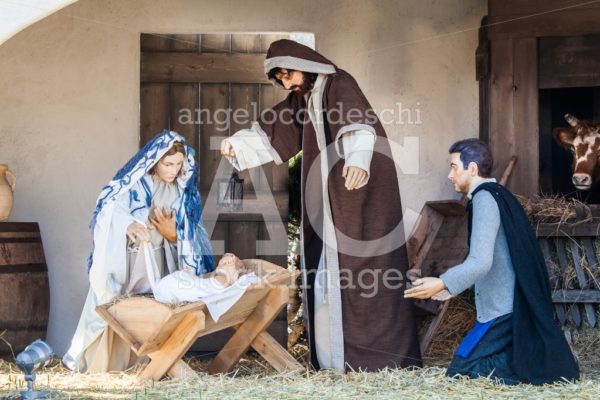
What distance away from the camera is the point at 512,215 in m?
4.86

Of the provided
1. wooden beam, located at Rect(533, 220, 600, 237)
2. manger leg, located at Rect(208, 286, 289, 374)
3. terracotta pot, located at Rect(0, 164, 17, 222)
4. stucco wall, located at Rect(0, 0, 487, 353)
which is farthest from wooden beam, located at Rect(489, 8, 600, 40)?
terracotta pot, located at Rect(0, 164, 17, 222)

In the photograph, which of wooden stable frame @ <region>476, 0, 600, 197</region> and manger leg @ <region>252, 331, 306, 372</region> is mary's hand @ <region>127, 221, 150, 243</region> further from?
wooden stable frame @ <region>476, 0, 600, 197</region>

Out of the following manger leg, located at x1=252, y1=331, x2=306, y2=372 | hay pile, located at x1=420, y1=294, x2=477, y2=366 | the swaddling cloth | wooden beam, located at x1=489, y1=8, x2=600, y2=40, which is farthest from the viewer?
wooden beam, located at x1=489, y1=8, x2=600, y2=40

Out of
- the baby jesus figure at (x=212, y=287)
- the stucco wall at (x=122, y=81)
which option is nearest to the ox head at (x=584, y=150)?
the stucco wall at (x=122, y=81)

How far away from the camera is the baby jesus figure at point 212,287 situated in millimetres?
5008

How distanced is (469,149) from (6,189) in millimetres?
3128

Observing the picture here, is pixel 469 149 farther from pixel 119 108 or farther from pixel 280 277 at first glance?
pixel 119 108

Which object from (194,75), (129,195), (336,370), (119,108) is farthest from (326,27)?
(336,370)

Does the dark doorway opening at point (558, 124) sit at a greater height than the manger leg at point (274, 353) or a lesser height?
greater

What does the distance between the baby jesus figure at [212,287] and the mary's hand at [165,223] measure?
44cm

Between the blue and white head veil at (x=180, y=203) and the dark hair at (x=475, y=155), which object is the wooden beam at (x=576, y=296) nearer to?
the dark hair at (x=475, y=155)

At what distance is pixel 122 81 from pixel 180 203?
1511 mm

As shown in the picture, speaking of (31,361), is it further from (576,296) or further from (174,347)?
(576,296)

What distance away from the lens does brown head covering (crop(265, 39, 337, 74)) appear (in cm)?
543
